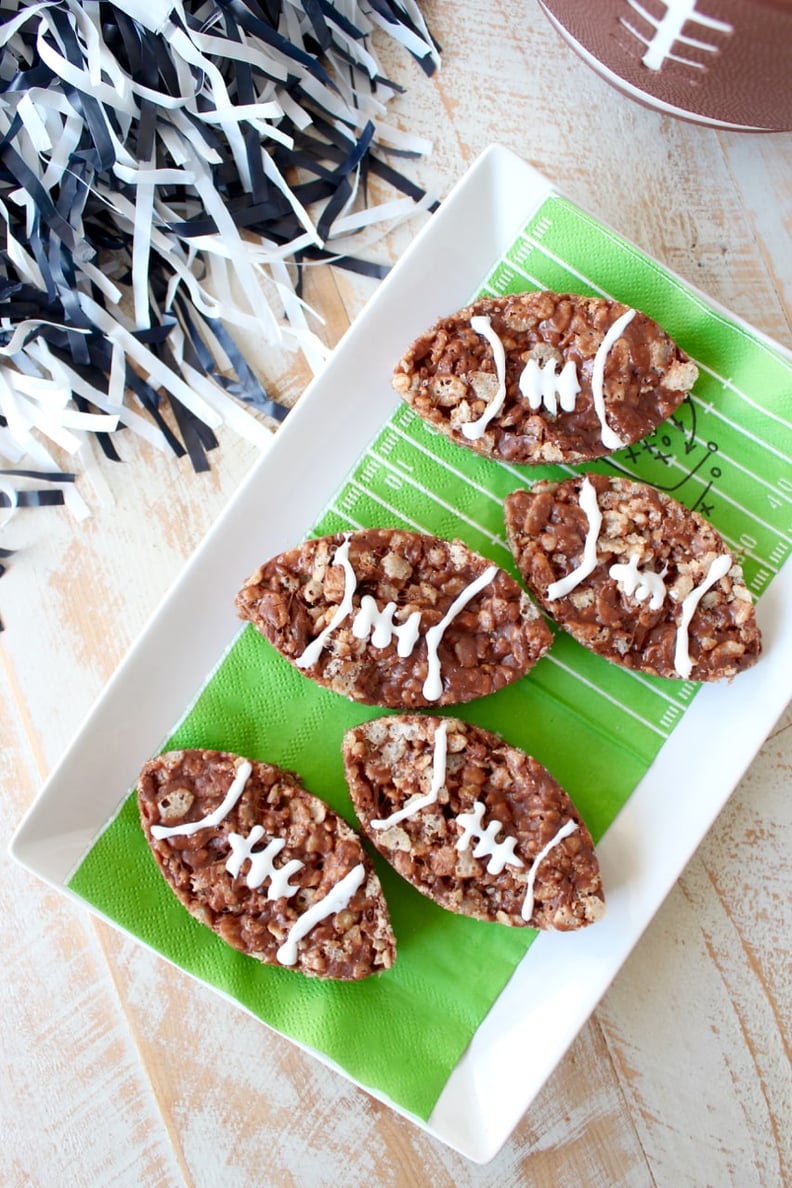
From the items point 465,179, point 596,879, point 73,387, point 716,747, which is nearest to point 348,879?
point 596,879

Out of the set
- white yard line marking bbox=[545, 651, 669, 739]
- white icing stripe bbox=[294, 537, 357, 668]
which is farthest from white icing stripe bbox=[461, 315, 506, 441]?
white yard line marking bbox=[545, 651, 669, 739]

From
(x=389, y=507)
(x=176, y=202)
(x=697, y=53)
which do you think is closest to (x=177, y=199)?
(x=176, y=202)

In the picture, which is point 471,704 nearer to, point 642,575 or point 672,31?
point 642,575

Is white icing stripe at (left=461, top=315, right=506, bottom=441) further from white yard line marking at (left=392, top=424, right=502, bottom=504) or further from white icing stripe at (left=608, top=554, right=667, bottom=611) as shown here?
white icing stripe at (left=608, top=554, right=667, bottom=611)

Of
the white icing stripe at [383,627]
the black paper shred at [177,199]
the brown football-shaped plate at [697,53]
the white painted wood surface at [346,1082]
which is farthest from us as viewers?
the white painted wood surface at [346,1082]

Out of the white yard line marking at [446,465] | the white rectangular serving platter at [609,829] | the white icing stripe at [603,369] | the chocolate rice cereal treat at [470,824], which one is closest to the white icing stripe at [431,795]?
the chocolate rice cereal treat at [470,824]

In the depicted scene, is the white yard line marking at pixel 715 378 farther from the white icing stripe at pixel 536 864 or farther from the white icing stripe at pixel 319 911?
the white icing stripe at pixel 319 911

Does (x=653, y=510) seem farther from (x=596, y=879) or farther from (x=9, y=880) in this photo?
(x=9, y=880)
